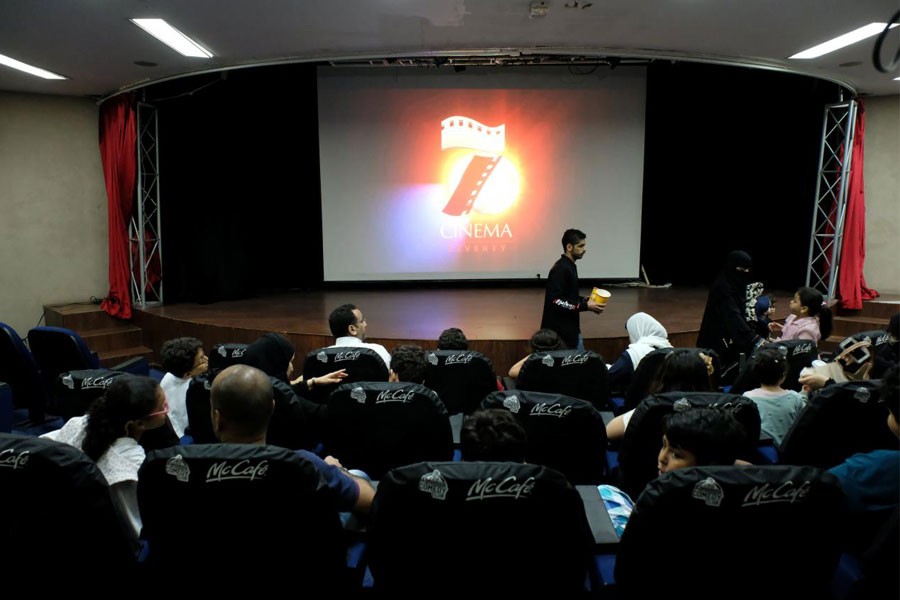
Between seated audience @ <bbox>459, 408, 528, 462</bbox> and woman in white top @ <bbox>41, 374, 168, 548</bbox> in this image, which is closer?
seated audience @ <bbox>459, 408, 528, 462</bbox>

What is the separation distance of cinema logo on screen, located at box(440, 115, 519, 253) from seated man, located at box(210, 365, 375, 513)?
6547 millimetres

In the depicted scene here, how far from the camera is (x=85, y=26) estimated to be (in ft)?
15.7

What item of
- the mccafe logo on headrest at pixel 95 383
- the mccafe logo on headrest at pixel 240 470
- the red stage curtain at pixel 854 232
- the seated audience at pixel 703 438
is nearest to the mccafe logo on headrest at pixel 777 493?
the seated audience at pixel 703 438

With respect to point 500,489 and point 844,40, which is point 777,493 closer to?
point 500,489

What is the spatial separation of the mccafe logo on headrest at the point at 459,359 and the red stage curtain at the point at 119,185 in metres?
5.23

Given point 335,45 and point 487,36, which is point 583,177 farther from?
point 335,45

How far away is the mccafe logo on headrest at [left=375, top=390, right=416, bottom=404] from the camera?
97.3 inches

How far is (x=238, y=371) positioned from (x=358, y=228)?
6.58 metres

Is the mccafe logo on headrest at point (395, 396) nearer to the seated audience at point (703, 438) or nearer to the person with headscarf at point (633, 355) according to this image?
the seated audience at point (703, 438)

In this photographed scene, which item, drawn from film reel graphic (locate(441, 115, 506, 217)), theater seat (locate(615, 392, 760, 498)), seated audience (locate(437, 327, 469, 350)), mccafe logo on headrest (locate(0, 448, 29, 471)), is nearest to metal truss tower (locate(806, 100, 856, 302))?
film reel graphic (locate(441, 115, 506, 217))

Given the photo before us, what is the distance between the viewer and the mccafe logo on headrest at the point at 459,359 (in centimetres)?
329

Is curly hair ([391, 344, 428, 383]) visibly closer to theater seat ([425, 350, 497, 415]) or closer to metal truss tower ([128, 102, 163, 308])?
theater seat ([425, 350, 497, 415])

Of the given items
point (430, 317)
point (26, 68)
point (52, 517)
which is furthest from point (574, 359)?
point (26, 68)

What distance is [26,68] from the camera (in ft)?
19.8
